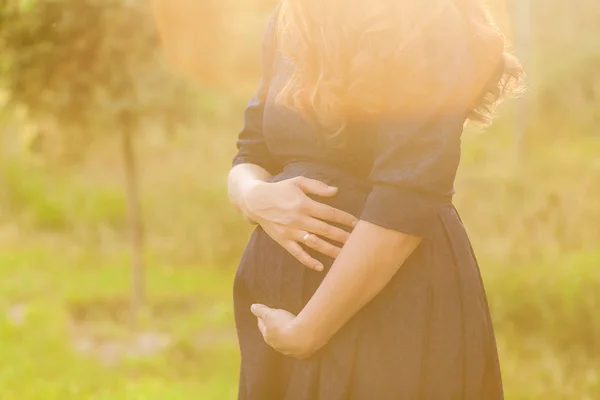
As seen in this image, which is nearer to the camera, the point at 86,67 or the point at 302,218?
the point at 302,218

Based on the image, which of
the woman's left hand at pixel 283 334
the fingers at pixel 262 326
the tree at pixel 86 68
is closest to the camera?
the woman's left hand at pixel 283 334

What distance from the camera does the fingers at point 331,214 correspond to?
170cm

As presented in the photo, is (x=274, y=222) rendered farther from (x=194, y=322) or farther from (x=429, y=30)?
(x=194, y=322)

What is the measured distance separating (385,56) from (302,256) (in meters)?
0.49

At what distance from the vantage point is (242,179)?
6.40ft

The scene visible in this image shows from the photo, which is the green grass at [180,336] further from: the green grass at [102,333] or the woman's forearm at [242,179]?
the woman's forearm at [242,179]

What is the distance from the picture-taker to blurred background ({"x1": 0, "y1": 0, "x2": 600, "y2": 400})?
4.68 m

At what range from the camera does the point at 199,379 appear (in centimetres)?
482

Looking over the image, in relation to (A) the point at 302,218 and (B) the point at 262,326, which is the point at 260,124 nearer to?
(A) the point at 302,218

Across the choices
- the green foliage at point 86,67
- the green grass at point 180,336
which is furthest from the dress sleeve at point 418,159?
the green foliage at point 86,67

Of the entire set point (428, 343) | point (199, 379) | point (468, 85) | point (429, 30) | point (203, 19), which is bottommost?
point (199, 379)

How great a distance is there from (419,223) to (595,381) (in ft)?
9.86

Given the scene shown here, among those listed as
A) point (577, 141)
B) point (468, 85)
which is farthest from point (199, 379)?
point (577, 141)

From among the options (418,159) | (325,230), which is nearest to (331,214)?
(325,230)
